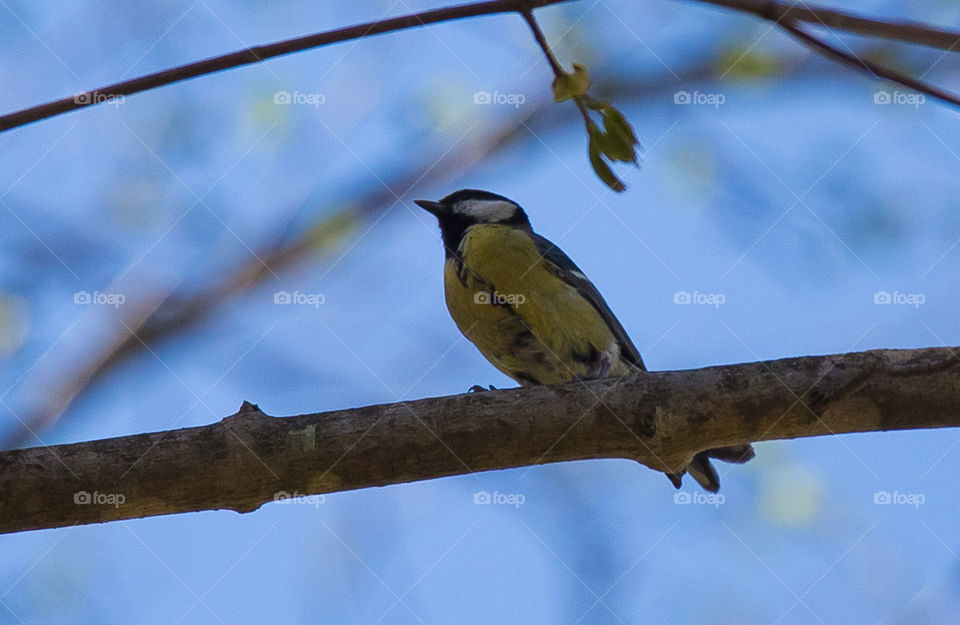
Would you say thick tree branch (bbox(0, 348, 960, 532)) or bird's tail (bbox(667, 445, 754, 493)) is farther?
bird's tail (bbox(667, 445, 754, 493))

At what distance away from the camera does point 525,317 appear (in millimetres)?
4285

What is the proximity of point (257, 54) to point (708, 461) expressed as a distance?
327 cm

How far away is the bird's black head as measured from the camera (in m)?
5.10

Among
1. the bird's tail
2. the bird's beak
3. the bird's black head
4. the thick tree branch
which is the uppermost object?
the bird's beak

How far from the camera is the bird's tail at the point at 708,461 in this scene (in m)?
3.88

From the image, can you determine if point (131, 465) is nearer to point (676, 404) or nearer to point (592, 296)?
point (676, 404)

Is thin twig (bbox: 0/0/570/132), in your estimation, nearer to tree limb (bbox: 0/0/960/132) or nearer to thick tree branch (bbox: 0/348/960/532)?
tree limb (bbox: 0/0/960/132)

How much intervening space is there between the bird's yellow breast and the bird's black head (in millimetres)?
557

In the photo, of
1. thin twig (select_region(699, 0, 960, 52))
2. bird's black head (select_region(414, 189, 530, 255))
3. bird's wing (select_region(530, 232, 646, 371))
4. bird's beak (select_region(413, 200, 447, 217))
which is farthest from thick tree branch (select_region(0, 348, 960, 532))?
bird's beak (select_region(413, 200, 447, 217))

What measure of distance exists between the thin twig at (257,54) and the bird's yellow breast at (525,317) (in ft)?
9.78

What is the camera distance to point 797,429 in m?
2.59

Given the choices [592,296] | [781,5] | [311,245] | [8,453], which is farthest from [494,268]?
[781,5]

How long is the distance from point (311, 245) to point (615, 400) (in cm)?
287

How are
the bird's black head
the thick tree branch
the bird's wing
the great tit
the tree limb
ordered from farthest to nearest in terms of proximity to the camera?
the bird's black head < the bird's wing < the great tit < the thick tree branch < the tree limb
